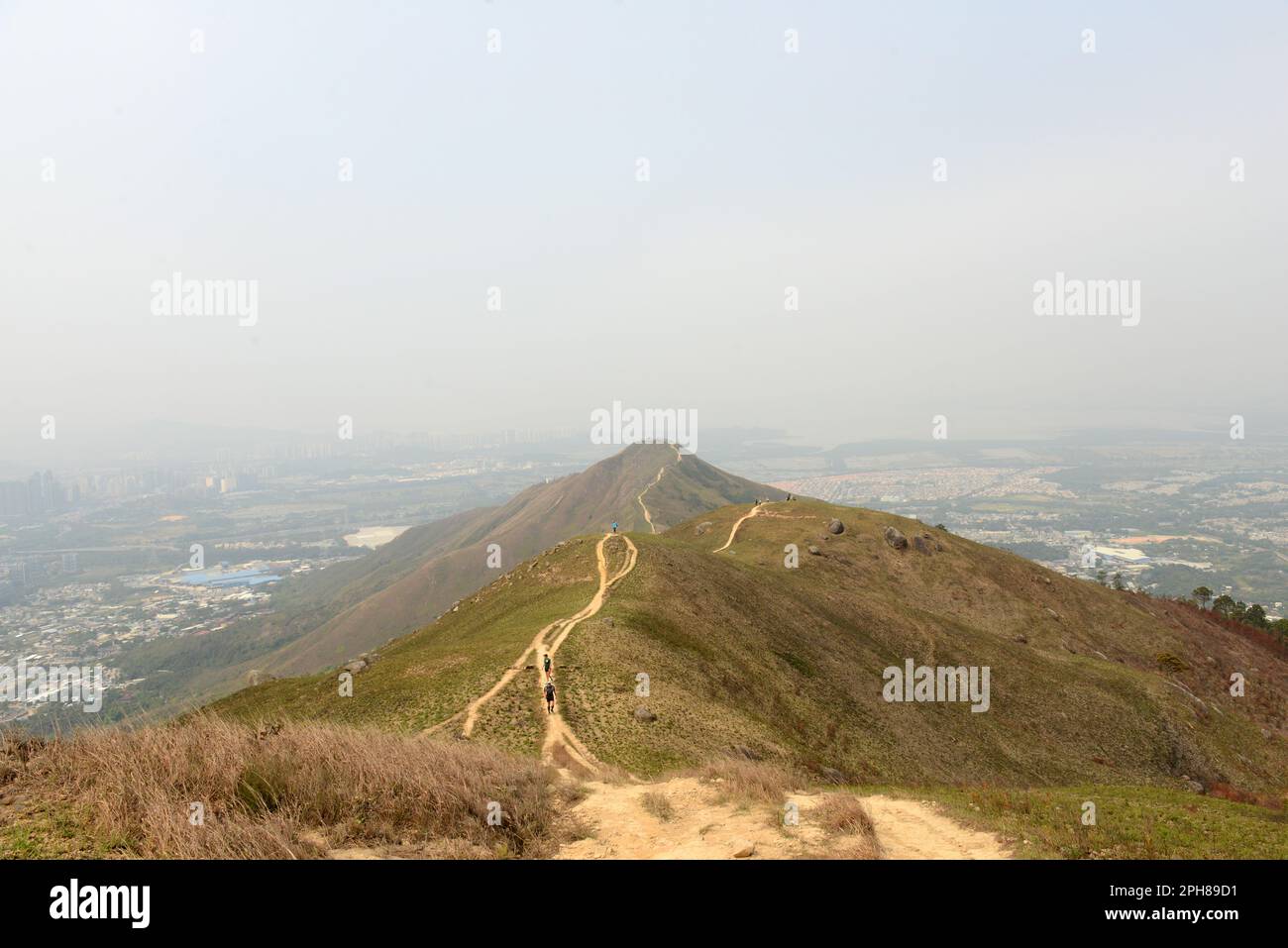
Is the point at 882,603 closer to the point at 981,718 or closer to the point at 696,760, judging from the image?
the point at 981,718

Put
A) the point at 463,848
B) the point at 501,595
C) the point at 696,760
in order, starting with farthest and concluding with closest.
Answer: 1. the point at 501,595
2. the point at 696,760
3. the point at 463,848

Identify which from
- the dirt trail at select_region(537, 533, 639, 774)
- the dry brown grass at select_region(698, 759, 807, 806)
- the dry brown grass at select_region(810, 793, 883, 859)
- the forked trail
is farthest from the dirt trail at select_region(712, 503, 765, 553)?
the dry brown grass at select_region(810, 793, 883, 859)

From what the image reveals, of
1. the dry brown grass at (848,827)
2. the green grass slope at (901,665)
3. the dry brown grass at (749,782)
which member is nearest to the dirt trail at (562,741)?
the green grass slope at (901,665)

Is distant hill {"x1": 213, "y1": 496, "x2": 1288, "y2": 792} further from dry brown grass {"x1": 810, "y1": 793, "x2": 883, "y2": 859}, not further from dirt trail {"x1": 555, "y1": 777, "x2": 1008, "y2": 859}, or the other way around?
dry brown grass {"x1": 810, "y1": 793, "x2": 883, "y2": 859}

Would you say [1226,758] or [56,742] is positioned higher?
[56,742]
